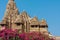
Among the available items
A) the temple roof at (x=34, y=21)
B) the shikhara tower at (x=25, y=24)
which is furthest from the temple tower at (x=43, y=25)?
the temple roof at (x=34, y=21)

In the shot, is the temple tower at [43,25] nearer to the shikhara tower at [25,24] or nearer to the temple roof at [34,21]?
the shikhara tower at [25,24]

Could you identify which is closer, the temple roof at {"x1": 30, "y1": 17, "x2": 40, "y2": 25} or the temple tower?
the temple tower

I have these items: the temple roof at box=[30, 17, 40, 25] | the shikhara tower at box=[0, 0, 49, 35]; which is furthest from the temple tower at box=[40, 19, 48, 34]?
the temple roof at box=[30, 17, 40, 25]

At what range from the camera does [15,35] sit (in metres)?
19.4

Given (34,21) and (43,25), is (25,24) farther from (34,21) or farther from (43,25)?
(43,25)

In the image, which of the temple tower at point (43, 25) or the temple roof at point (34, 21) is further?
the temple roof at point (34, 21)

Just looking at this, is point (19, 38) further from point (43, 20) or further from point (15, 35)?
point (43, 20)

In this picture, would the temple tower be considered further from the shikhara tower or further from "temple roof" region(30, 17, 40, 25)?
"temple roof" region(30, 17, 40, 25)

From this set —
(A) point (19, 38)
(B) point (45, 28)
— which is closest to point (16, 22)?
(B) point (45, 28)

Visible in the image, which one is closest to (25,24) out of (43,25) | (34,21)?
(34,21)

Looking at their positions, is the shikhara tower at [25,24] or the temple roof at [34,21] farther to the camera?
the temple roof at [34,21]

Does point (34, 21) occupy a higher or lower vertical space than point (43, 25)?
higher

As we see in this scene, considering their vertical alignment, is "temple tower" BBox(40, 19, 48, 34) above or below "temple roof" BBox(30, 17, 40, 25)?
below

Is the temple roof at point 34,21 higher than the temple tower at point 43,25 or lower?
higher
